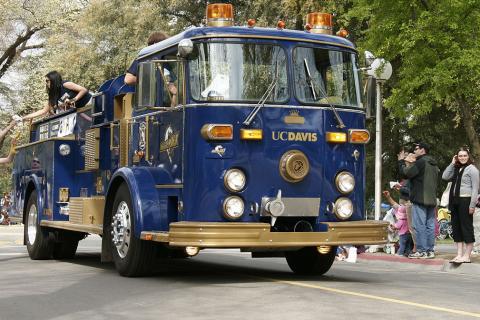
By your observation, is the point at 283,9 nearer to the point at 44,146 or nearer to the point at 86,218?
the point at 44,146

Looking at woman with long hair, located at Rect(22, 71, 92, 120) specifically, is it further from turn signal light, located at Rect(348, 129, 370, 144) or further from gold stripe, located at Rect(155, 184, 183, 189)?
turn signal light, located at Rect(348, 129, 370, 144)

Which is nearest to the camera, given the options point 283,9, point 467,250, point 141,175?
point 141,175

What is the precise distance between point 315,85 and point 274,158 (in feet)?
3.48

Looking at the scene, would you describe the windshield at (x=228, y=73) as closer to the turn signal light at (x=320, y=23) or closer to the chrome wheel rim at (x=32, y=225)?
the turn signal light at (x=320, y=23)

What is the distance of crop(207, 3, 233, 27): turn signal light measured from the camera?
1088 centimetres

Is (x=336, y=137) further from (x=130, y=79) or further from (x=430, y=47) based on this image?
(x=430, y=47)

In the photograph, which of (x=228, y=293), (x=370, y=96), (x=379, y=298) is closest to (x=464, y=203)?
(x=370, y=96)

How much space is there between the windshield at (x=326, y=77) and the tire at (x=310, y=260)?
6.42 feet

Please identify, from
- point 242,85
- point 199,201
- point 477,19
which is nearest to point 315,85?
point 242,85

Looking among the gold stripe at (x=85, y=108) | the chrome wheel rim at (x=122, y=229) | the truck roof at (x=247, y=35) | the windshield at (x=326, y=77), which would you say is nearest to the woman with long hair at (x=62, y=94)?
the gold stripe at (x=85, y=108)

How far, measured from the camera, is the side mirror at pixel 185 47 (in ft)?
34.4

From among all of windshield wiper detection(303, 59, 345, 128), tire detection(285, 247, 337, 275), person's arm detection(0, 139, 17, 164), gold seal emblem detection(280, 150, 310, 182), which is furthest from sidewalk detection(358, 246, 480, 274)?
person's arm detection(0, 139, 17, 164)

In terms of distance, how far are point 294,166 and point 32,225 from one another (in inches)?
256

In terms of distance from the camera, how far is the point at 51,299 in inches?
377
